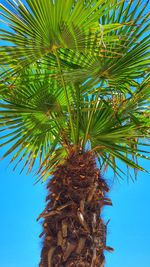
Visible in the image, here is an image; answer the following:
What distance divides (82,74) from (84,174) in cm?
115

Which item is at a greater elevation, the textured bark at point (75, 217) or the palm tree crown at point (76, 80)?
the palm tree crown at point (76, 80)

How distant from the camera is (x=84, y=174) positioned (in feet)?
16.4

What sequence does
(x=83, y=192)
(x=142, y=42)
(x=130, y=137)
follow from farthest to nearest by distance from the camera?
1. (x=130, y=137)
2. (x=142, y=42)
3. (x=83, y=192)

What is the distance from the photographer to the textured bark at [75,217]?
4637 millimetres

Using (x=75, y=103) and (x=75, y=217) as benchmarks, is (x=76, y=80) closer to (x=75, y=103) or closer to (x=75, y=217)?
(x=75, y=103)

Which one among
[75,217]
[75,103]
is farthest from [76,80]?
[75,217]

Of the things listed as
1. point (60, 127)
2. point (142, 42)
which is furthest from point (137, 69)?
point (60, 127)

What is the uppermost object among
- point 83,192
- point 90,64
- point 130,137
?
point 90,64

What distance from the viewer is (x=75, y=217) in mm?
4730

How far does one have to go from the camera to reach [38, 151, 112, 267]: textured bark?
4.64m

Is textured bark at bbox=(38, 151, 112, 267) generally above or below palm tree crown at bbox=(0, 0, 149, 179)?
below

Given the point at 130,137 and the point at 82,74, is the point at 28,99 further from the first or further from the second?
the point at 130,137

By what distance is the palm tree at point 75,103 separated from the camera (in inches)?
185

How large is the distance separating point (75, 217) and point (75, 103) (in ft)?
4.79
